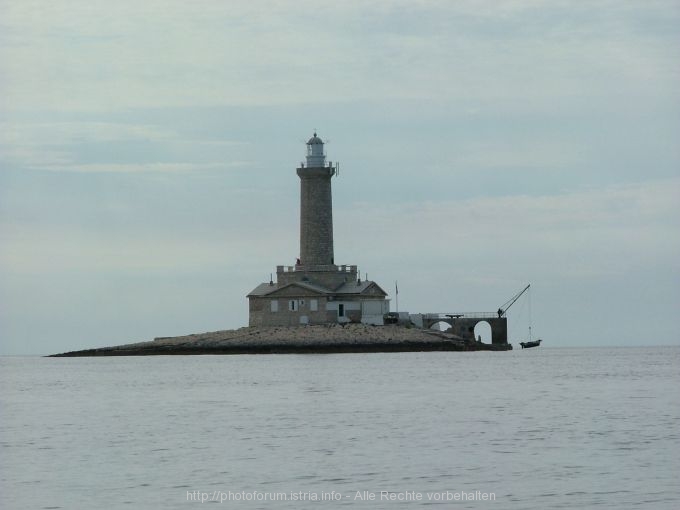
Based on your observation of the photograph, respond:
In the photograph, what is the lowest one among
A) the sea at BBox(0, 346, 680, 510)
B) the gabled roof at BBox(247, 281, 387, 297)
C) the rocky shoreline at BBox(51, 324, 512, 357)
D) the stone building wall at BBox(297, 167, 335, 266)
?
the sea at BBox(0, 346, 680, 510)

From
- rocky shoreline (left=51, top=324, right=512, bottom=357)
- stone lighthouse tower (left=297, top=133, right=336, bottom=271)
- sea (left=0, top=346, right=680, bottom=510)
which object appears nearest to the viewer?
sea (left=0, top=346, right=680, bottom=510)

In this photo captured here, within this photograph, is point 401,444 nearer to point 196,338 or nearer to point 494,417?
point 494,417

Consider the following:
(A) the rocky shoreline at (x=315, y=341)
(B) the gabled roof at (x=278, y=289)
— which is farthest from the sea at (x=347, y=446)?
(B) the gabled roof at (x=278, y=289)

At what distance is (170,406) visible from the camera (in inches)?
1870

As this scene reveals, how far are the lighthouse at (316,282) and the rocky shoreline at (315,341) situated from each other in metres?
1.52

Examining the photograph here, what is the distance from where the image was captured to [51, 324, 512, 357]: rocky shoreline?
3632 inches

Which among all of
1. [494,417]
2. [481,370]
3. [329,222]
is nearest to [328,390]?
[494,417]

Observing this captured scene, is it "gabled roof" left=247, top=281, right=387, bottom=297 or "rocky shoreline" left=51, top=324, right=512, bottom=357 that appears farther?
"gabled roof" left=247, top=281, right=387, bottom=297

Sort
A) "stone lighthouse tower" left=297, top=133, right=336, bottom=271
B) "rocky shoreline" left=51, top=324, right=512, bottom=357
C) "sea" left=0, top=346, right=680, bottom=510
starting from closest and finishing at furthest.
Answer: "sea" left=0, top=346, right=680, bottom=510 < "rocky shoreline" left=51, top=324, right=512, bottom=357 < "stone lighthouse tower" left=297, top=133, right=336, bottom=271

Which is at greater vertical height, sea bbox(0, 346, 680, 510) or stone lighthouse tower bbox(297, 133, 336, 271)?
stone lighthouse tower bbox(297, 133, 336, 271)

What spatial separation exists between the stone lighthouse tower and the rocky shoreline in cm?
516

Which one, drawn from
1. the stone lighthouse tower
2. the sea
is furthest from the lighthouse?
the sea

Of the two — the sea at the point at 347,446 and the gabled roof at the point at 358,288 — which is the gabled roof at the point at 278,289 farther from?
the sea at the point at 347,446

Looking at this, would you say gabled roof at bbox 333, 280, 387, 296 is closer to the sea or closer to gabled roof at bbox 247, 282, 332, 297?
gabled roof at bbox 247, 282, 332, 297
